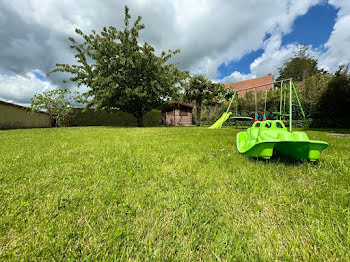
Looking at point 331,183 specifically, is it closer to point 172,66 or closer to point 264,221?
point 264,221

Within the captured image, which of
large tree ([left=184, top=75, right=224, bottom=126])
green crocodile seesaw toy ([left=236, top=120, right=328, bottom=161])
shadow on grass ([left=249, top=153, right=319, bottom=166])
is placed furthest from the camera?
large tree ([left=184, top=75, right=224, bottom=126])

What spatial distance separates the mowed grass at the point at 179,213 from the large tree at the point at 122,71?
10293 mm

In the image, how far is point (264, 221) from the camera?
103 centimetres

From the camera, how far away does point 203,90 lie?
52.4ft

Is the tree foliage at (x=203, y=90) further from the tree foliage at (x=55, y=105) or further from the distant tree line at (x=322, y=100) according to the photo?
the tree foliage at (x=55, y=105)

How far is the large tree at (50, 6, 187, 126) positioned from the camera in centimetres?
1148

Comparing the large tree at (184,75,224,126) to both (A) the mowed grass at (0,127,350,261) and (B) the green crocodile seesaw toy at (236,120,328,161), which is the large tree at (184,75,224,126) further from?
(A) the mowed grass at (0,127,350,261)

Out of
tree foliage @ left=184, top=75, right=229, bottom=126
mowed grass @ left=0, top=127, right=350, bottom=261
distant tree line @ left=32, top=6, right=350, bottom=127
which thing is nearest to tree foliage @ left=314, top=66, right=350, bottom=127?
distant tree line @ left=32, top=6, right=350, bottom=127

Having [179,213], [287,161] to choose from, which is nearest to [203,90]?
[287,161]

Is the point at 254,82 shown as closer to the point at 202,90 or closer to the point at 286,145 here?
the point at 202,90

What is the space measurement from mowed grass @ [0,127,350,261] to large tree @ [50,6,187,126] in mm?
10293

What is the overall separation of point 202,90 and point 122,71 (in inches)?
330

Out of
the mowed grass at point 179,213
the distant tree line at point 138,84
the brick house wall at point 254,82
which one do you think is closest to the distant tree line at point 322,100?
the distant tree line at point 138,84

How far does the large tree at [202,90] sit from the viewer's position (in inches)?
629
